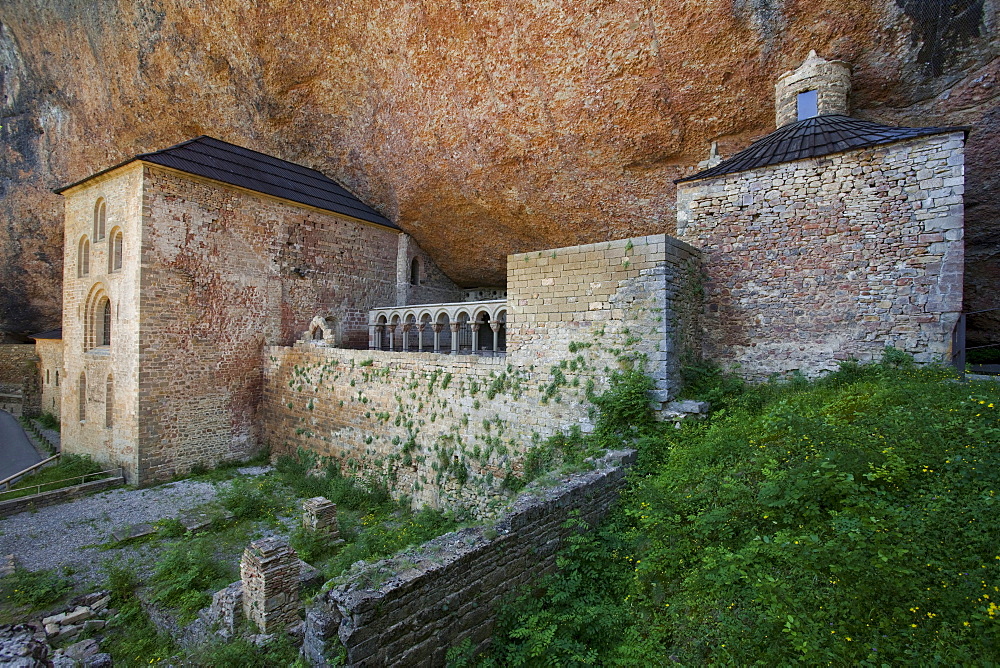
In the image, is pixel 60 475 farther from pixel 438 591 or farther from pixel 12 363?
pixel 12 363

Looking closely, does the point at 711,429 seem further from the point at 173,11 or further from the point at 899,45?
the point at 173,11

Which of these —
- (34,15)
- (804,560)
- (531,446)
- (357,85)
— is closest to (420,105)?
(357,85)

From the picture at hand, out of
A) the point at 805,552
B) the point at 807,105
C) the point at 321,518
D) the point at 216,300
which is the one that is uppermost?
the point at 807,105

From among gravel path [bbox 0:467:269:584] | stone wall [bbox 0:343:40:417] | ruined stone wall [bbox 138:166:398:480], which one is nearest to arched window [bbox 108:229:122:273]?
ruined stone wall [bbox 138:166:398:480]

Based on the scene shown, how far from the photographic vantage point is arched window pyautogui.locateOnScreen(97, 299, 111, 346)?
43.3 feet

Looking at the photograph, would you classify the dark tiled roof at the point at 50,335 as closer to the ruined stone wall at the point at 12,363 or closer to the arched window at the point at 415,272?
the ruined stone wall at the point at 12,363

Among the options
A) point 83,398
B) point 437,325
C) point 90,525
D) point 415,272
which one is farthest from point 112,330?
point 415,272

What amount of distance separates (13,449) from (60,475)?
7.90 metres

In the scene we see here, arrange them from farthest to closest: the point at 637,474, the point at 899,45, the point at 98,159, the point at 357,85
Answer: the point at 98,159 < the point at 357,85 < the point at 899,45 < the point at 637,474

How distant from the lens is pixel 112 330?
473 inches

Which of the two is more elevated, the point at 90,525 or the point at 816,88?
the point at 816,88

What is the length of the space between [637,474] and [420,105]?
37.9 ft

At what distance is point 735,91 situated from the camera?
9406mm

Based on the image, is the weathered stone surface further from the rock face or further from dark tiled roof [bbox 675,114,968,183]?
the rock face
